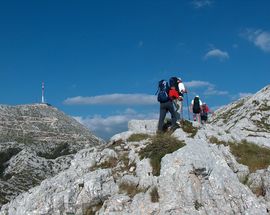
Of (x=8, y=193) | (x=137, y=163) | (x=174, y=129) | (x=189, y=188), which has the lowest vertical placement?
(x=189, y=188)

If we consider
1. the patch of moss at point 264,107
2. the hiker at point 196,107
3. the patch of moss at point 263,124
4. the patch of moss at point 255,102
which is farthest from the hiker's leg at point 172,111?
the patch of moss at point 255,102

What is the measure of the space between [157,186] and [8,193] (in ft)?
465

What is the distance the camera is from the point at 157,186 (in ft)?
81.1

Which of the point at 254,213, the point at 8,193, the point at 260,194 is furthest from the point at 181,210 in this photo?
the point at 8,193

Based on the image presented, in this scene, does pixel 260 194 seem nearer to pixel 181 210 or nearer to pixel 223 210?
pixel 223 210

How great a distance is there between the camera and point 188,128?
32.1 meters

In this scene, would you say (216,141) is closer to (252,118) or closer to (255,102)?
(252,118)

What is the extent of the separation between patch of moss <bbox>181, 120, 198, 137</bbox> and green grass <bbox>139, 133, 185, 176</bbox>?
300 cm

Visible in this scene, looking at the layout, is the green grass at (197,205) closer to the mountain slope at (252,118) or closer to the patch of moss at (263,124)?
the mountain slope at (252,118)

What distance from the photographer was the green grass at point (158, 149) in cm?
2675

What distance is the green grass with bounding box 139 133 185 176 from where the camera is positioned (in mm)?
26750

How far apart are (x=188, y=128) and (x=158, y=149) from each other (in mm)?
5202

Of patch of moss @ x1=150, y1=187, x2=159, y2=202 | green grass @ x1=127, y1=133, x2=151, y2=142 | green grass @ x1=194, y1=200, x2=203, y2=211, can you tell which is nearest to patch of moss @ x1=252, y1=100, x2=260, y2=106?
green grass @ x1=127, y1=133, x2=151, y2=142

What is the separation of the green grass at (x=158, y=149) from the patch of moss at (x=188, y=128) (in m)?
3.00
